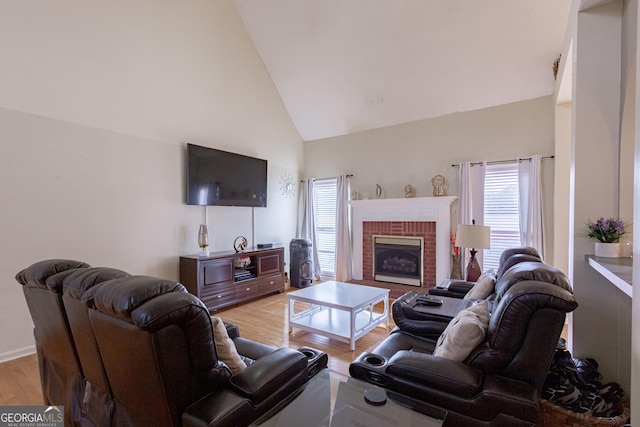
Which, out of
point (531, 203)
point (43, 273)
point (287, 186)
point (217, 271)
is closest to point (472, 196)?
point (531, 203)

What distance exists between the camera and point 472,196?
4.40m

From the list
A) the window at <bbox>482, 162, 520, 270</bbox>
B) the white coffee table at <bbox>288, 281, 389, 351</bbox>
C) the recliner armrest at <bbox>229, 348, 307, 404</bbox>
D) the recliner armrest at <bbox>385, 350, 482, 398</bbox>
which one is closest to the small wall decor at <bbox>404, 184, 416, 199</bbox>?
the window at <bbox>482, 162, 520, 270</bbox>

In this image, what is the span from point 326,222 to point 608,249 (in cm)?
439

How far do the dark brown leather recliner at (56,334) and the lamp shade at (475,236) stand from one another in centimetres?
358

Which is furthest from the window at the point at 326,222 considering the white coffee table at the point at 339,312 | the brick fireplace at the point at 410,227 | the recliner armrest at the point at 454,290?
the recliner armrest at the point at 454,290

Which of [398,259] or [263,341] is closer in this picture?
[263,341]

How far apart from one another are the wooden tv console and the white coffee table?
126 cm

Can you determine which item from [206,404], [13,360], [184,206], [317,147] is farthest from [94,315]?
[317,147]

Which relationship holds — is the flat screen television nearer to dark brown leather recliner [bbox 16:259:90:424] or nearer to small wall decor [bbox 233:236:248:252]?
small wall decor [bbox 233:236:248:252]

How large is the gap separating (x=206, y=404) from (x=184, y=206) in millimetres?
3503

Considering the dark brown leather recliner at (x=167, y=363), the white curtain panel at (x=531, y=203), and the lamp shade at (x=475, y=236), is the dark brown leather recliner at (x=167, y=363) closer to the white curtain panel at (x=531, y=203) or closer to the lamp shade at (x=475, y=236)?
the lamp shade at (x=475, y=236)

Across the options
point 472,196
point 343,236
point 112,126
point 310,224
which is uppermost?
point 112,126

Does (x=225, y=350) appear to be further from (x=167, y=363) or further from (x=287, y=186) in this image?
(x=287, y=186)

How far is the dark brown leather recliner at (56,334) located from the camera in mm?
1668
